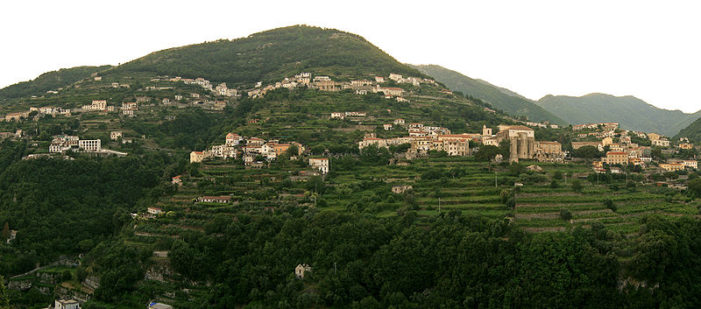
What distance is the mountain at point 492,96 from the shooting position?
376 feet

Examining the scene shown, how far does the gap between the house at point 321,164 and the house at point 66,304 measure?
19.9 m

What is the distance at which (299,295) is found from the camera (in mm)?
31641

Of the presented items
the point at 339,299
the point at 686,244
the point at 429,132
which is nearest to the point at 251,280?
the point at 339,299

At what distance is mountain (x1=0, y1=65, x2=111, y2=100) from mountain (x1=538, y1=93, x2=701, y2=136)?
9747 centimetres

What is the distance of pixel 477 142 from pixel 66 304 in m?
34.0

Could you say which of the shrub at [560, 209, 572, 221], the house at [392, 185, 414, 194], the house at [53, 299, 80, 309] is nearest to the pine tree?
the house at [53, 299, 80, 309]

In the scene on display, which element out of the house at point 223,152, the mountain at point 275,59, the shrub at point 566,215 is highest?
the mountain at point 275,59

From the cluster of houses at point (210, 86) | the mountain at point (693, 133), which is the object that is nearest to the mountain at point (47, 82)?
the cluster of houses at point (210, 86)

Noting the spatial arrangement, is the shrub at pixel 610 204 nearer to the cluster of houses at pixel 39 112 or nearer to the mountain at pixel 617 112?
the cluster of houses at pixel 39 112

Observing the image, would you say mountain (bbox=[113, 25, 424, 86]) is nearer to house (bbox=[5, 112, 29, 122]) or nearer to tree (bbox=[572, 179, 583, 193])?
house (bbox=[5, 112, 29, 122])

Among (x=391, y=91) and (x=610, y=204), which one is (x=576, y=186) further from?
(x=391, y=91)

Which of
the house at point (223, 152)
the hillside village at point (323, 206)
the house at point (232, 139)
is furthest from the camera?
the house at point (232, 139)

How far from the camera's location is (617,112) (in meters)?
152

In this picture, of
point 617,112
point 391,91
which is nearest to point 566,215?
point 391,91
